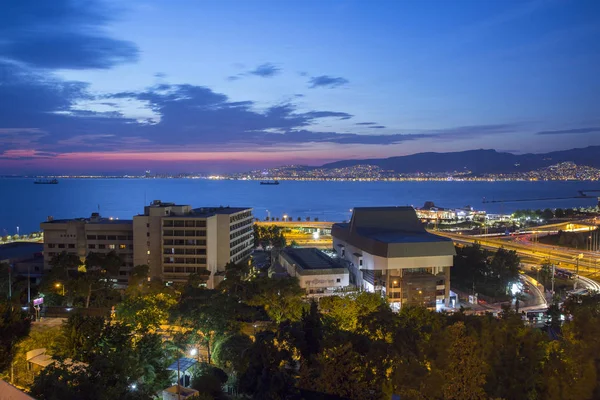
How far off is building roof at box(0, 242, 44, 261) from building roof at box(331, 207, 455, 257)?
882 inches

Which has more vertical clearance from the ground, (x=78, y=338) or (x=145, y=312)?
(x=78, y=338)

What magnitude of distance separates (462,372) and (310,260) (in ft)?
71.2

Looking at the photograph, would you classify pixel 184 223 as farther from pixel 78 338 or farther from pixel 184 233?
pixel 78 338

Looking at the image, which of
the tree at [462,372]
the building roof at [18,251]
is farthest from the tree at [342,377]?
the building roof at [18,251]

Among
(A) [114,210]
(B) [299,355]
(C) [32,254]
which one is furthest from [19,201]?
(B) [299,355]

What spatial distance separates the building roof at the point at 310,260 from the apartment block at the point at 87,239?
10.3 meters

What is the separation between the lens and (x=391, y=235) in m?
29.4

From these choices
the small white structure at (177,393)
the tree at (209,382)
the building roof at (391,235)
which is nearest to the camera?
the small white structure at (177,393)

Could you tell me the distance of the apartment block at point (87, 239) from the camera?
29344 mm

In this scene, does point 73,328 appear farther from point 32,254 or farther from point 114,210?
point 114,210

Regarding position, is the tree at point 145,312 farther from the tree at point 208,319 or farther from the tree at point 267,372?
the tree at point 267,372

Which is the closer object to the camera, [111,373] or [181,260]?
[111,373]

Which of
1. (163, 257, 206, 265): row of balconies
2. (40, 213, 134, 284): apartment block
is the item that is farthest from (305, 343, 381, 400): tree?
(40, 213, 134, 284): apartment block

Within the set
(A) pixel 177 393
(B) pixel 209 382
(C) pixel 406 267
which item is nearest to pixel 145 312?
(B) pixel 209 382
